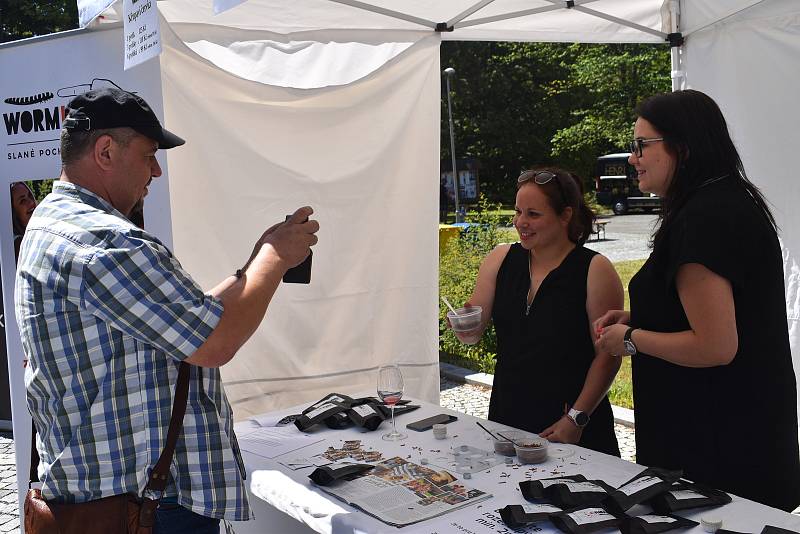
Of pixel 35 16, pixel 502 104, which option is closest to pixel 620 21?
pixel 35 16

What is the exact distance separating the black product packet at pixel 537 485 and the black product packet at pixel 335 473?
48 cm

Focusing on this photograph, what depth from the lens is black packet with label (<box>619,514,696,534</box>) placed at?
1.69 meters

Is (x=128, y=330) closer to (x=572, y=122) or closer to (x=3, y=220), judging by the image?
(x=3, y=220)

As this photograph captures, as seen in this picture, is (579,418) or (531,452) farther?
(579,418)

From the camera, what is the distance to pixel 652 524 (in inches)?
67.6

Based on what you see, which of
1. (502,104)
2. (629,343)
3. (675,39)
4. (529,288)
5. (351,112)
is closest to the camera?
(629,343)

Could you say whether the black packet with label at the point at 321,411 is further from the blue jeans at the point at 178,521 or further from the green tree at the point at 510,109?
the green tree at the point at 510,109

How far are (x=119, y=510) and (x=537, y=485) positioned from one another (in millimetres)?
1005

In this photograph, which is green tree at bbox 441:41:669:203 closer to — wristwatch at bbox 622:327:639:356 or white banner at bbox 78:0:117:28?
white banner at bbox 78:0:117:28

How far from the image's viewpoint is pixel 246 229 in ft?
12.0

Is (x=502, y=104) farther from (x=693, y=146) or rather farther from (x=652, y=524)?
(x=652, y=524)

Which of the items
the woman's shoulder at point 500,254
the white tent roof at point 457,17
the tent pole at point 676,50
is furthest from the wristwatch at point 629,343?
the tent pole at point 676,50

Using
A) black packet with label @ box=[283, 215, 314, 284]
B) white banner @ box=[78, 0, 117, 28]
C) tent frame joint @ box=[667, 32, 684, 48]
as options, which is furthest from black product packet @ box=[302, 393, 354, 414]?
tent frame joint @ box=[667, 32, 684, 48]

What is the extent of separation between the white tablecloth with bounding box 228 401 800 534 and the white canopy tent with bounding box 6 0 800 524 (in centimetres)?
100
